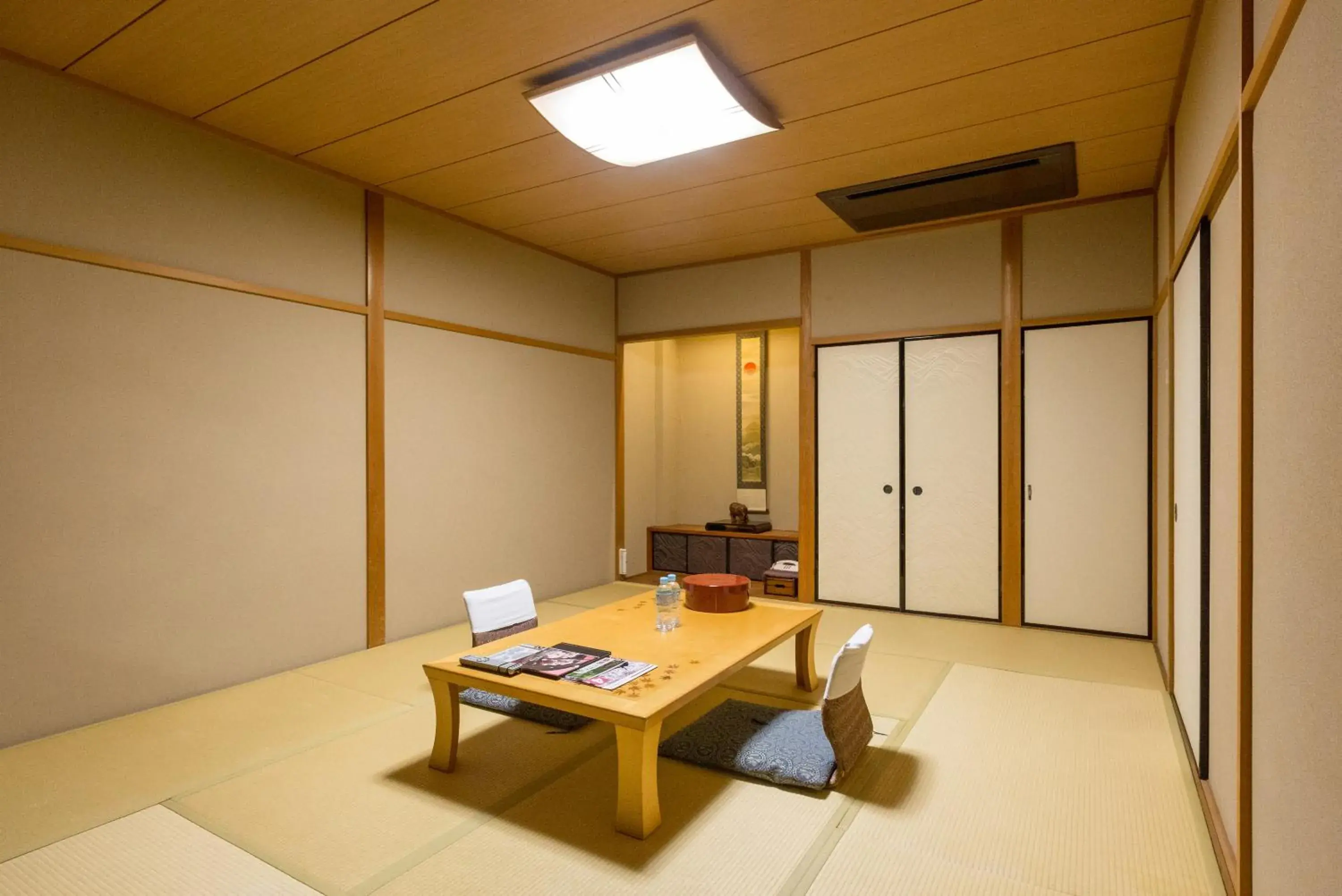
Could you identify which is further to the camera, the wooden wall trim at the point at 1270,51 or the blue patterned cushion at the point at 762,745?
the blue patterned cushion at the point at 762,745

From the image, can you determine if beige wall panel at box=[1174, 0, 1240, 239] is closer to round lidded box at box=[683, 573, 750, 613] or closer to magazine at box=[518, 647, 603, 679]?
round lidded box at box=[683, 573, 750, 613]

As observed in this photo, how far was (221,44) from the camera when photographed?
2.73 m

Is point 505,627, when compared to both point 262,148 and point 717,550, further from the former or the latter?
point 717,550

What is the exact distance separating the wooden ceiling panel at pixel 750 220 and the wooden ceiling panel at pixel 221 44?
2.60 metres

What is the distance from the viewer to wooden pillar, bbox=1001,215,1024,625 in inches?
185

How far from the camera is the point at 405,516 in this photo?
4.41 metres

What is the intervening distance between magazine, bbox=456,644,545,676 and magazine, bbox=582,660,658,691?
0.28 meters

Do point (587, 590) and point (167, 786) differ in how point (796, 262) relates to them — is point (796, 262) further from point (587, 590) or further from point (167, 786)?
point (167, 786)

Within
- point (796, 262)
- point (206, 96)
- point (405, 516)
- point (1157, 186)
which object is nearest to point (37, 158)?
point (206, 96)

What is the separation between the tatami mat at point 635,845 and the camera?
1.91 meters

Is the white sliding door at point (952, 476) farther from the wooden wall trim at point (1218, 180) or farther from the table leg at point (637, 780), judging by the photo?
the table leg at point (637, 780)

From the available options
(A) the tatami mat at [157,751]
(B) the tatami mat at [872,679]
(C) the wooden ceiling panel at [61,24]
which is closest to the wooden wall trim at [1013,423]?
(B) the tatami mat at [872,679]

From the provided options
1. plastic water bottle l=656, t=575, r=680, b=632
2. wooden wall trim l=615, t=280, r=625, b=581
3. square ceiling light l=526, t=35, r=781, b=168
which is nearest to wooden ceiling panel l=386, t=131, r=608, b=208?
square ceiling light l=526, t=35, r=781, b=168

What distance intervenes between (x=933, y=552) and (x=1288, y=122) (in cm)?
397
